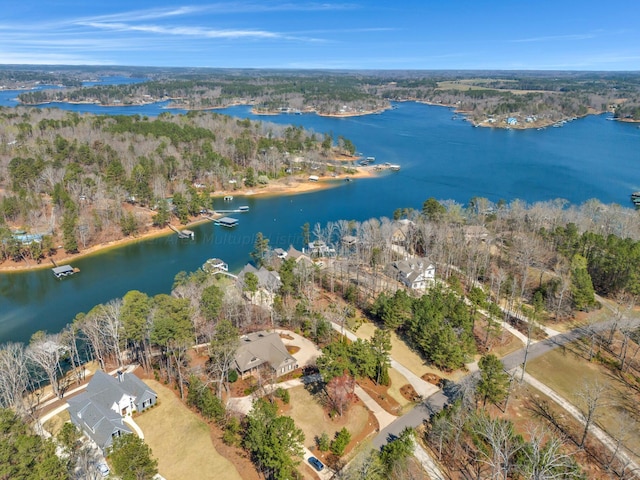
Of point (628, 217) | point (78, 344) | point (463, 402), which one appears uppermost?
point (628, 217)

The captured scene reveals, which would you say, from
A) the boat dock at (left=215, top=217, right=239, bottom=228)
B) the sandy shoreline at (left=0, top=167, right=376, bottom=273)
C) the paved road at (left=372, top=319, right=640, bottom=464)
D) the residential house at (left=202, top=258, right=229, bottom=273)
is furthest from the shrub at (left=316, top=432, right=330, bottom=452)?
the boat dock at (left=215, top=217, right=239, bottom=228)

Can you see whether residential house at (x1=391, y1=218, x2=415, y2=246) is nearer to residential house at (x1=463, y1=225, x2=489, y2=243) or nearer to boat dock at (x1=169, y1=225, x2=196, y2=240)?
residential house at (x1=463, y1=225, x2=489, y2=243)

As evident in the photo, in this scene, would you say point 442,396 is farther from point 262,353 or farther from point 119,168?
point 119,168

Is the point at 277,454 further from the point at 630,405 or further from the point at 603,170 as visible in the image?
the point at 603,170

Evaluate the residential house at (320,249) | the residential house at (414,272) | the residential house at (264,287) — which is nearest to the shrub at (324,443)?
the residential house at (264,287)

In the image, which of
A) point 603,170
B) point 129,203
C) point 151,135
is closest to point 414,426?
point 129,203

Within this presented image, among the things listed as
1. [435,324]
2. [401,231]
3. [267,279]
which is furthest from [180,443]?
[401,231]
